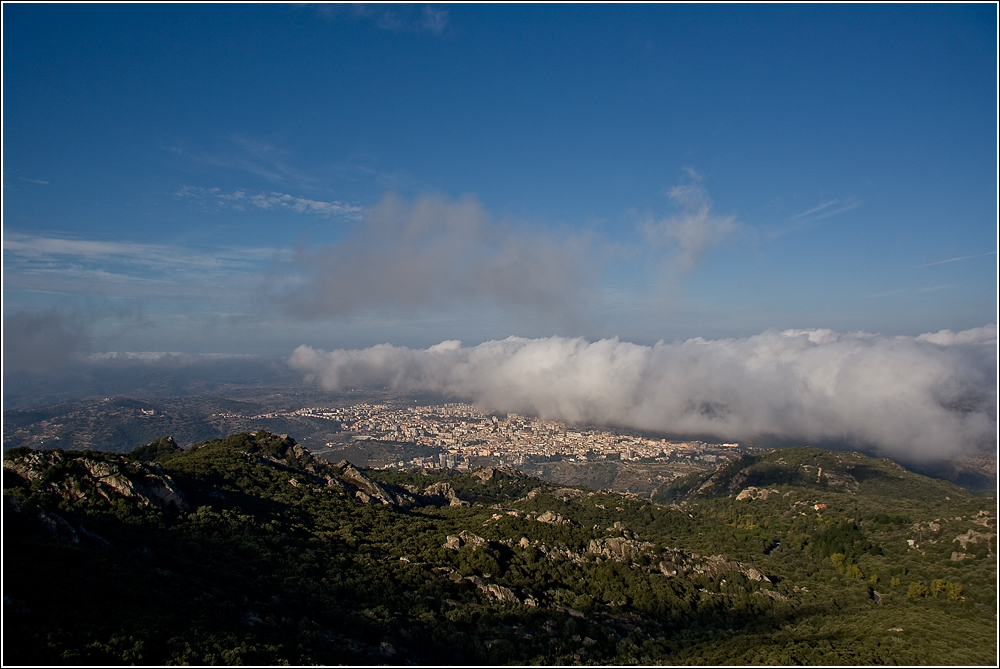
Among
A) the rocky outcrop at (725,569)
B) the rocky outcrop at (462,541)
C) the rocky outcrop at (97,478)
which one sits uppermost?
the rocky outcrop at (97,478)

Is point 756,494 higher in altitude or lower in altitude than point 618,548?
lower

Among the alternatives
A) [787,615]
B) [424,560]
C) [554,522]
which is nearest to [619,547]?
[554,522]

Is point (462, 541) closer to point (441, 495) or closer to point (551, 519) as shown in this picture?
point (551, 519)

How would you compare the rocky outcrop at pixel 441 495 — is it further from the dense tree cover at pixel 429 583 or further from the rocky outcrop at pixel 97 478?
the rocky outcrop at pixel 97 478

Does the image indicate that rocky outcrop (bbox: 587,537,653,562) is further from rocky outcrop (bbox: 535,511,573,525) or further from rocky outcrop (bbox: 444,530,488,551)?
rocky outcrop (bbox: 444,530,488,551)

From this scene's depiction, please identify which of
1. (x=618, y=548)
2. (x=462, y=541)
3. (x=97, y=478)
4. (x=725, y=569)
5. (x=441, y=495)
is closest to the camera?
(x=97, y=478)

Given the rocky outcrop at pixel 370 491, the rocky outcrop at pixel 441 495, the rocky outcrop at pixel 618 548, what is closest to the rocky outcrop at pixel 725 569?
the rocky outcrop at pixel 618 548

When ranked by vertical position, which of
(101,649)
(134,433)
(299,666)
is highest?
(101,649)

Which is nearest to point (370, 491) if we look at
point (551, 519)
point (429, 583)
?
point (551, 519)

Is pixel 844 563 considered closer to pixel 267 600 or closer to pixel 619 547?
pixel 619 547
